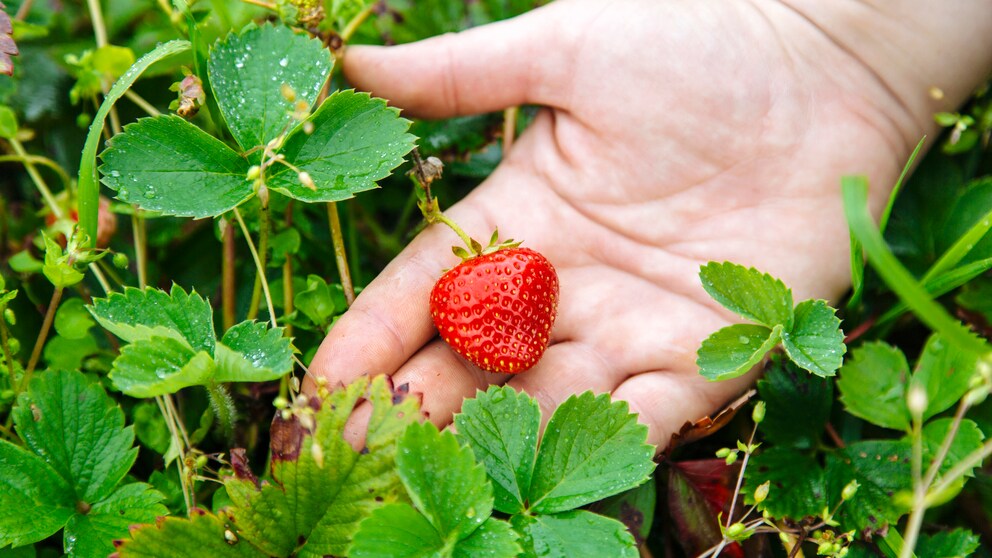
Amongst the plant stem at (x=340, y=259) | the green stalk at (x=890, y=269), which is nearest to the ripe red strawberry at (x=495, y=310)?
the plant stem at (x=340, y=259)

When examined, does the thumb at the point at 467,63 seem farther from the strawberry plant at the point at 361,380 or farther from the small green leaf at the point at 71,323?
the small green leaf at the point at 71,323

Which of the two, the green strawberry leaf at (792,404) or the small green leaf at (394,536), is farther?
the green strawberry leaf at (792,404)

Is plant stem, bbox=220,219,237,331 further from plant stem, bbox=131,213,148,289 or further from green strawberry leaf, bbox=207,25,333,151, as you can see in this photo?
green strawberry leaf, bbox=207,25,333,151

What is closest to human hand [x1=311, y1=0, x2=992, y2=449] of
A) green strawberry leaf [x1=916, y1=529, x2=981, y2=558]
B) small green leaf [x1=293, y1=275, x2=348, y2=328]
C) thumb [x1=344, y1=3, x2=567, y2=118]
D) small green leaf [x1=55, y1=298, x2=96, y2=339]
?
thumb [x1=344, y1=3, x2=567, y2=118]

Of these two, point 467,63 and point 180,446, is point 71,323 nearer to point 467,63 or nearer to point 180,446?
point 180,446

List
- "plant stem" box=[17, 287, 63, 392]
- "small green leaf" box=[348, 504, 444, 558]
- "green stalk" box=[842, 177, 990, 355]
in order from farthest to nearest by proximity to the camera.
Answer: "plant stem" box=[17, 287, 63, 392] < "small green leaf" box=[348, 504, 444, 558] < "green stalk" box=[842, 177, 990, 355]

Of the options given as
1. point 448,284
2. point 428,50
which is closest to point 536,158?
point 428,50
